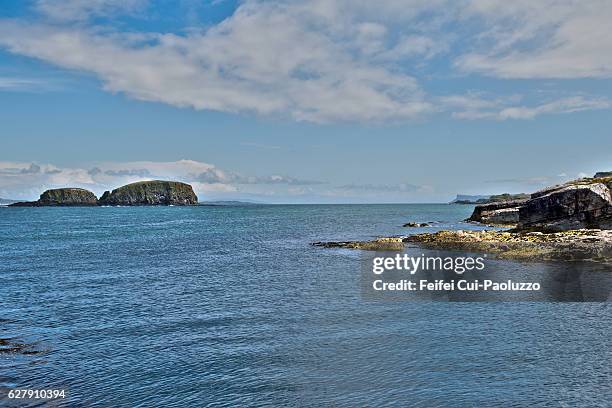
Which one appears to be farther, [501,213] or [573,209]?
[501,213]

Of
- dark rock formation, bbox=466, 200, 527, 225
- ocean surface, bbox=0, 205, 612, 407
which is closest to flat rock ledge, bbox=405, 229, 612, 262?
ocean surface, bbox=0, 205, 612, 407

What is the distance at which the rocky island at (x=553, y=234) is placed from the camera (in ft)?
189

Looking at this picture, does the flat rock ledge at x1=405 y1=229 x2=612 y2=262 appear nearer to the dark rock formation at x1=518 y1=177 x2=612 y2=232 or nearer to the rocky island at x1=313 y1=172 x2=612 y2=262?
the rocky island at x1=313 y1=172 x2=612 y2=262

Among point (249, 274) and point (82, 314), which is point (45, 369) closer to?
point (82, 314)

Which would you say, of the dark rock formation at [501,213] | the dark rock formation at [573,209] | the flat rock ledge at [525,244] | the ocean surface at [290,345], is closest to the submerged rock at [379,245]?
the flat rock ledge at [525,244]

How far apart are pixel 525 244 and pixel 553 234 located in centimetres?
761

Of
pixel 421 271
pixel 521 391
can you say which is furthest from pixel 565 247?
pixel 521 391

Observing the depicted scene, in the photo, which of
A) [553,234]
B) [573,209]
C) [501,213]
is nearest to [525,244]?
[553,234]

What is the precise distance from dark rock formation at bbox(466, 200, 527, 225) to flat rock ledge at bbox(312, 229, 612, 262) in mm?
40017

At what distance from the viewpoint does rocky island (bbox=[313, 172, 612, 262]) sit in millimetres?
57719

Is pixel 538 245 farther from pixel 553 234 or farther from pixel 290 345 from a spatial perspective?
pixel 290 345

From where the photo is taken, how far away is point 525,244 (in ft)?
206

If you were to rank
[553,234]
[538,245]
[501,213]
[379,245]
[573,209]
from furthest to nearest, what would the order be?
[501,213], [379,245], [573,209], [553,234], [538,245]

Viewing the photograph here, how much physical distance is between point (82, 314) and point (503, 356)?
2857cm
